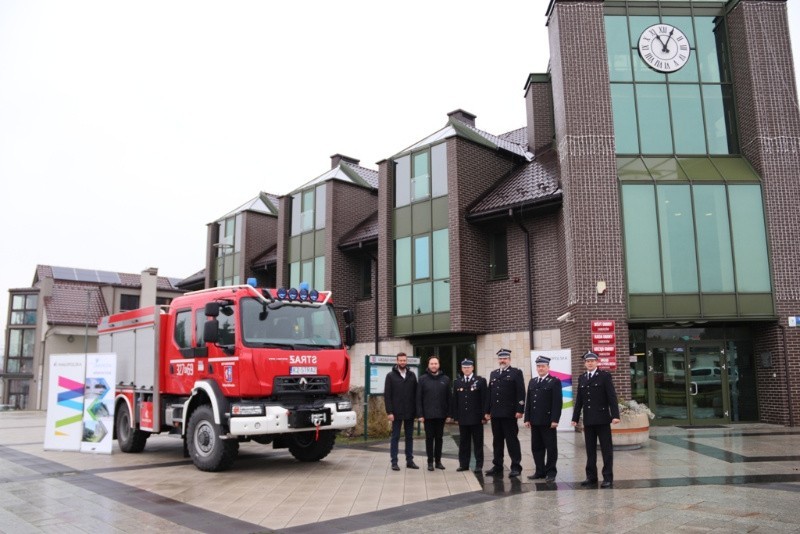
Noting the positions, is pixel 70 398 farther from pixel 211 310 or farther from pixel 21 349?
pixel 21 349

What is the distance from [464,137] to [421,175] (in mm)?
2104

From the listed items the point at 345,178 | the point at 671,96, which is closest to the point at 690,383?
the point at 671,96

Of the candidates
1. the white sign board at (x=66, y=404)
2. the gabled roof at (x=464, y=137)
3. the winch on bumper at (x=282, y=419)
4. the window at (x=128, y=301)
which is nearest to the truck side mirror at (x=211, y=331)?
the winch on bumper at (x=282, y=419)

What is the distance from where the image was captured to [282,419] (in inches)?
392

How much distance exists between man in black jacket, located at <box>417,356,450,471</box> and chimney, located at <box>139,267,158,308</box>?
3959cm

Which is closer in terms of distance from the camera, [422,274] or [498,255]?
[498,255]

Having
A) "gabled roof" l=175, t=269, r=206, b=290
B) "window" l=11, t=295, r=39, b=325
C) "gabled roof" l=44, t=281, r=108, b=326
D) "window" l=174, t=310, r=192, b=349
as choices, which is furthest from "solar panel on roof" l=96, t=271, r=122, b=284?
"window" l=174, t=310, r=192, b=349

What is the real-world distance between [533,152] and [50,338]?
3558 cm

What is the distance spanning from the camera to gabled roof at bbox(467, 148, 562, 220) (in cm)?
1844

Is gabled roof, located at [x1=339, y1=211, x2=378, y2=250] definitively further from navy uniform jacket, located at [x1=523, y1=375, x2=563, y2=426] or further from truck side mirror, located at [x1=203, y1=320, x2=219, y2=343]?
navy uniform jacket, located at [x1=523, y1=375, x2=563, y2=426]

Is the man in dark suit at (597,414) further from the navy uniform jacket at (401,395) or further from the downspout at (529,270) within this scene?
the downspout at (529,270)

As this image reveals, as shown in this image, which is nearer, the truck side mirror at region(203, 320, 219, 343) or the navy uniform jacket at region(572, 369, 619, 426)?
the navy uniform jacket at region(572, 369, 619, 426)

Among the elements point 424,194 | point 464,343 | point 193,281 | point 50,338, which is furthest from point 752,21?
point 50,338

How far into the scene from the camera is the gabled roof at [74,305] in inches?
1715
